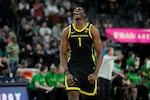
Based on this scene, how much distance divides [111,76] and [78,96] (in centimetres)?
546

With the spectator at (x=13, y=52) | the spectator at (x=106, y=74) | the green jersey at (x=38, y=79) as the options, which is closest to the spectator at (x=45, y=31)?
the spectator at (x=13, y=52)

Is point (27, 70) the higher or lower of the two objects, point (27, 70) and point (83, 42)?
the lower

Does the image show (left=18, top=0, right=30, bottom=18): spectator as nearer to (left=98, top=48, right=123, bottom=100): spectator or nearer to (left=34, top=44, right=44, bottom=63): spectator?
(left=34, top=44, right=44, bottom=63): spectator

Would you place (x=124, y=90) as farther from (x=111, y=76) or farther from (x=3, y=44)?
(x=3, y=44)

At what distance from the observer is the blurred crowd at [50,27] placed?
664 inches

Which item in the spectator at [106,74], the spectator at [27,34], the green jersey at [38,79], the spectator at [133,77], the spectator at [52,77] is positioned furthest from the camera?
the spectator at [27,34]

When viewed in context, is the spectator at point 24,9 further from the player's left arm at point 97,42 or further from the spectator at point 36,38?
the player's left arm at point 97,42

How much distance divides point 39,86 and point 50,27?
686 centimetres

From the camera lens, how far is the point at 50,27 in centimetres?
2127

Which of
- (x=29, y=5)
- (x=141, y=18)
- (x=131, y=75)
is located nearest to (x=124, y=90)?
(x=131, y=75)

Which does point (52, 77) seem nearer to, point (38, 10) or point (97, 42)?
point (97, 42)

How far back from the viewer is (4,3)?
20.3 m

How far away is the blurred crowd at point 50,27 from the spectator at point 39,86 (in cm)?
57

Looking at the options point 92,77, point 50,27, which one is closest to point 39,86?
point 92,77
